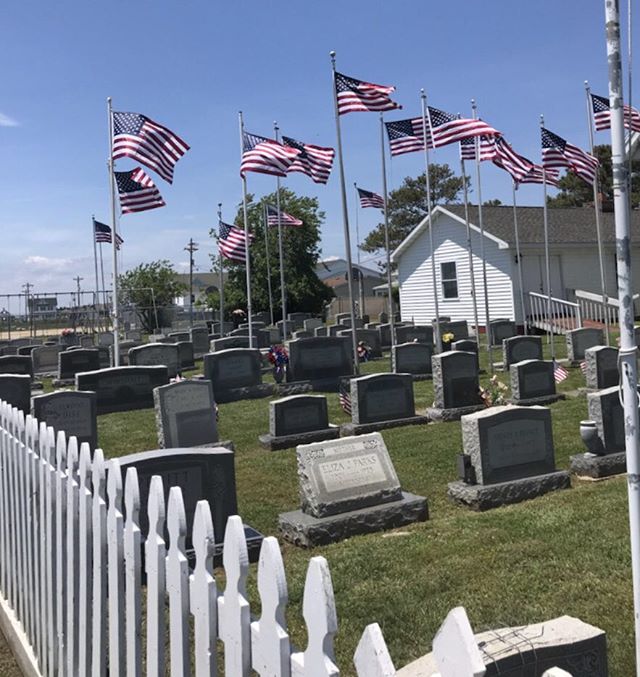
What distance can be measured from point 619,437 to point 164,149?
34.2 feet

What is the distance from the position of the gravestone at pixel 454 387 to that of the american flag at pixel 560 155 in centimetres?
586

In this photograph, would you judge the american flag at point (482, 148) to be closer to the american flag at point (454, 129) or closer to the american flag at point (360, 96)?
the american flag at point (454, 129)

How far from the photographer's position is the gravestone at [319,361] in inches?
693

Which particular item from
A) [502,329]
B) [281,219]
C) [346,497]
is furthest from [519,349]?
[346,497]

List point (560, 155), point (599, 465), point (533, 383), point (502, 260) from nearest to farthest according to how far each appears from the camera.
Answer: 1. point (599, 465)
2. point (533, 383)
3. point (560, 155)
4. point (502, 260)

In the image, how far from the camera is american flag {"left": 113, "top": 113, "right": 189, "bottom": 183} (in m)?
14.5

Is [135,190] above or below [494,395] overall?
above

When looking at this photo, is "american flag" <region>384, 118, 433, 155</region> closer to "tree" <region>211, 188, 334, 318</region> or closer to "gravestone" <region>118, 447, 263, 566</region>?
"gravestone" <region>118, 447, 263, 566</region>

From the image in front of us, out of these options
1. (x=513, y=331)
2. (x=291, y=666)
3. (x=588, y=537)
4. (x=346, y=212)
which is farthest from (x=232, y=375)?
(x=291, y=666)

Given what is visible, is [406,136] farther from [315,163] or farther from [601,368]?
[601,368]

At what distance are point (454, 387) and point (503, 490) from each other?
5501mm

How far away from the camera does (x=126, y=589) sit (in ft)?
8.87

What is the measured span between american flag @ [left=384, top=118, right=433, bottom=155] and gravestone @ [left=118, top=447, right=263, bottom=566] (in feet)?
42.5

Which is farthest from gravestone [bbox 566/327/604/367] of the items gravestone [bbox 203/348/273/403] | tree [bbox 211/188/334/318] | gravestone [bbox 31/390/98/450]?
tree [bbox 211/188/334/318]
